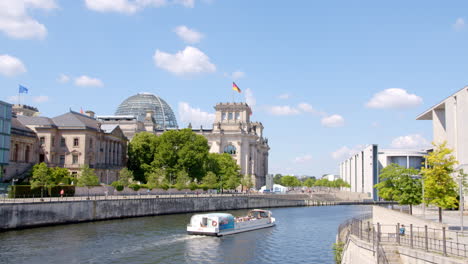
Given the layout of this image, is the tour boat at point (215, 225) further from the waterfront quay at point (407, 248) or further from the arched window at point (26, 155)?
the arched window at point (26, 155)

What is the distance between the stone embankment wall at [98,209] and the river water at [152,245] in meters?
1.80

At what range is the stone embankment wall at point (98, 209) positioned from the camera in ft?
201

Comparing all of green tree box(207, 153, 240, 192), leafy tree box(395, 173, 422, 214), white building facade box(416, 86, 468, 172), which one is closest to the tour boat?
leafy tree box(395, 173, 422, 214)

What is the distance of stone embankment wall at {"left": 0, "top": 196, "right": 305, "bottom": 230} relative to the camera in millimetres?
61219

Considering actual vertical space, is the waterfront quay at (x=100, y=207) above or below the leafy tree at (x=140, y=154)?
below

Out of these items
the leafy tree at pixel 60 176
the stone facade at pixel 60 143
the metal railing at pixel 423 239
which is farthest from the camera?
the stone facade at pixel 60 143

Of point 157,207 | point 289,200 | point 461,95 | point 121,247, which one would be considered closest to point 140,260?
point 121,247

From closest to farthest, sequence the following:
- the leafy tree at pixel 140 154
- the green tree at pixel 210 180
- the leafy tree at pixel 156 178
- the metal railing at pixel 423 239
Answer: the metal railing at pixel 423 239
the leafy tree at pixel 156 178
the green tree at pixel 210 180
the leafy tree at pixel 140 154

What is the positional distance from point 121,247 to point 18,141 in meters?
65.7

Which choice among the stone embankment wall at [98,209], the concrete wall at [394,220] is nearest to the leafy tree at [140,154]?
the stone embankment wall at [98,209]

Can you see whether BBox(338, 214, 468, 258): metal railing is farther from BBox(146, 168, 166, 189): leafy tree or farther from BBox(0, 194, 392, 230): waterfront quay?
BBox(146, 168, 166, 189): leafy tree

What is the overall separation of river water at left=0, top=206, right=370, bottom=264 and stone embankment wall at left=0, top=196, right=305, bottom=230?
1.80 meters

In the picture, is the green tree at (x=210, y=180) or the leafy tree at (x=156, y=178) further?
the green tree at (x=210, y=180)

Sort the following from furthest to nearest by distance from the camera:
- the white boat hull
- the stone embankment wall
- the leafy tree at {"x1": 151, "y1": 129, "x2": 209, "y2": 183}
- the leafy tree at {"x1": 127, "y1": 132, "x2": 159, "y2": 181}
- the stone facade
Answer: the leafy tree at {"x1": 127, "y1": 132, "x2": 159, "y2": 181}
the leafy tree at {"x1": 151, "y1": 129, "x2": 209, "y2": 183}
the stone facade
the white boat hull
the stone embankment wall
